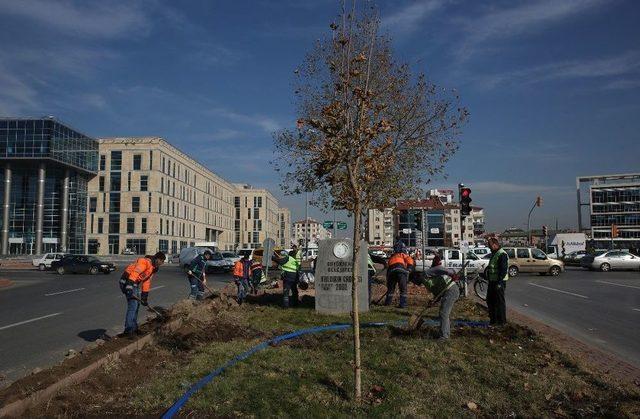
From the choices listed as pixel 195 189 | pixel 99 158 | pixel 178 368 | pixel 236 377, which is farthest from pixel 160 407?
pixel 195 189

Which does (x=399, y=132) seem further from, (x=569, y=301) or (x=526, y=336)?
(x=526, y=336)

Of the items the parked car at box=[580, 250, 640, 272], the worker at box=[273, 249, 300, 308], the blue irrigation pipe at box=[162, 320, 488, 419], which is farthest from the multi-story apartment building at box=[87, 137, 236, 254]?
the blue irrigation pipe at box=[162, 320, 488, 419]

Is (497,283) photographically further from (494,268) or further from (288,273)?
(288,273)

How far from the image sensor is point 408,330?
29.7 feet

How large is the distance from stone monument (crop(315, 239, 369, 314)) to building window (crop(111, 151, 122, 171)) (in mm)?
74029

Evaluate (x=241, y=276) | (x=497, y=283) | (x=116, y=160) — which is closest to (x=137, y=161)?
(x=116, y=160)

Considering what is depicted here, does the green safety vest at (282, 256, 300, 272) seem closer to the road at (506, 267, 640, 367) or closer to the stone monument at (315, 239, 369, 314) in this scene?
the stone monument at (315, 239, 369, 314)

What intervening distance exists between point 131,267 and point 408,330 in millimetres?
4995

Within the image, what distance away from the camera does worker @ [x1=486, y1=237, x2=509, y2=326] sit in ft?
32.7

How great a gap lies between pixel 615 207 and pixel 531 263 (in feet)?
326

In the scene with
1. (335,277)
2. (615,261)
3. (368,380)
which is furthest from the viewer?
(615,261)

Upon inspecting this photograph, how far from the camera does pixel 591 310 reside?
1409cm

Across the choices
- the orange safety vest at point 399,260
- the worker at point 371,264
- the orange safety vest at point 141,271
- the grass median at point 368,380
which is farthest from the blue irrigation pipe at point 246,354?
the worker at point 371,264

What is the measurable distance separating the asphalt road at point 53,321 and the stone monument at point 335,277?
4.48 metres
